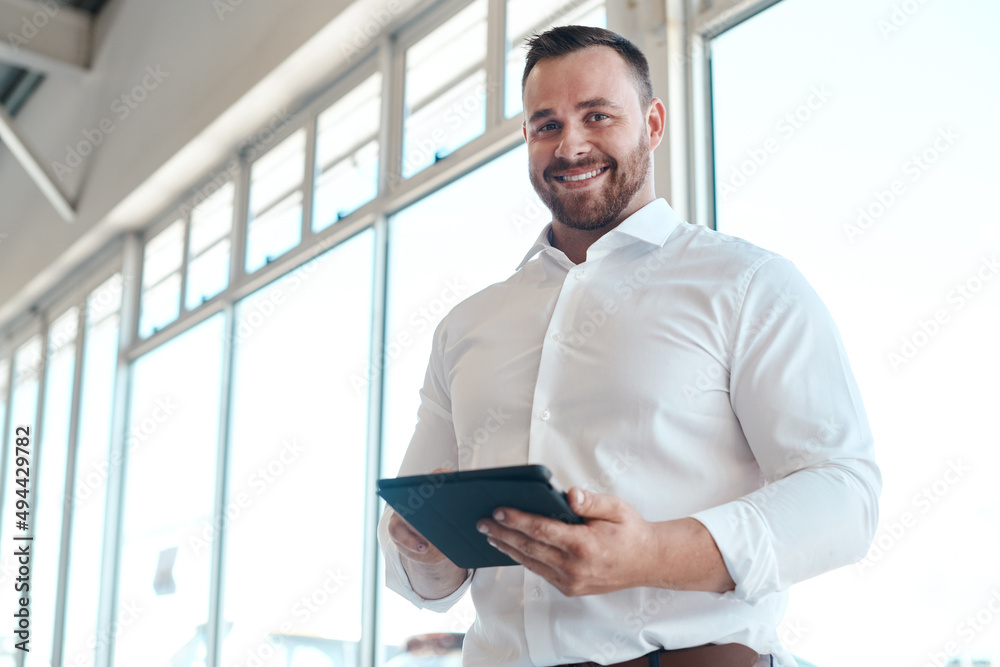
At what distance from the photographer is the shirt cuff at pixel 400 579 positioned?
1.48 meters

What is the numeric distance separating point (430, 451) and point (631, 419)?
440mm

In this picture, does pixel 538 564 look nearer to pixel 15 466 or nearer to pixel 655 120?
pixel 655 120

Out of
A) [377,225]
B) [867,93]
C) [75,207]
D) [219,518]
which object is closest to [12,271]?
[75,207]

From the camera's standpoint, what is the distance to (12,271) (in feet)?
25.8

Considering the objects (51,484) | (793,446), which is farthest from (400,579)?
(51,484)

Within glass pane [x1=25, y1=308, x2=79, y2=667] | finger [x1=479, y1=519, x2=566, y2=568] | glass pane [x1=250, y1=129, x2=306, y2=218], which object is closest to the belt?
finger [x1=479, y1=519, x2=566, y2=568]

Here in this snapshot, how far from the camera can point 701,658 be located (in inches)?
45.9

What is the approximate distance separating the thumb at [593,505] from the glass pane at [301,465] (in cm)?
301

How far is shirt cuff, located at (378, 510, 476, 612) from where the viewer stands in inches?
58.4

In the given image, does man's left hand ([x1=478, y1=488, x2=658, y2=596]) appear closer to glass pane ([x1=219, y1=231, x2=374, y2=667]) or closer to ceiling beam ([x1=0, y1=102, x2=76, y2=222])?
glass pane ([x1=219, y1=231, x2=374, y2=667])

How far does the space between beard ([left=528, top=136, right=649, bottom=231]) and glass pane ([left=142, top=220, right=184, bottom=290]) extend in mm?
5030

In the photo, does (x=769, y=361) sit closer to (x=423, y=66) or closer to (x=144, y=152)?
(x=423, y=66)

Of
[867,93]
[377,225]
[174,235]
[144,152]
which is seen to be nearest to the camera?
[867,93]

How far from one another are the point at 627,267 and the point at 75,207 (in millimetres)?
6303
